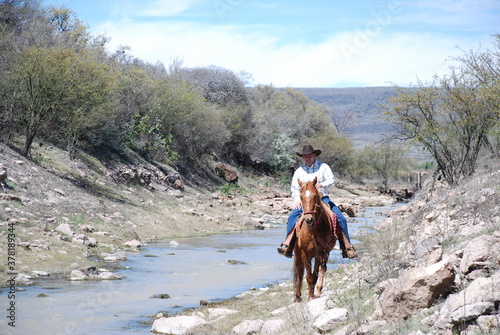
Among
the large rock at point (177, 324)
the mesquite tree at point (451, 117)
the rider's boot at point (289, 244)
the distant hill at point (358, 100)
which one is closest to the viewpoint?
the large rock at point (177, 324)

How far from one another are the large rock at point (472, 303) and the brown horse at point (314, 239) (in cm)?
354

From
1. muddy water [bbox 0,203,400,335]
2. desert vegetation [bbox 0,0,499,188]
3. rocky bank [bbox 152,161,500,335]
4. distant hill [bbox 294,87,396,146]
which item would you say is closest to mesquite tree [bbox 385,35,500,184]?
desert vegetation [bbox 0,0,499,188]

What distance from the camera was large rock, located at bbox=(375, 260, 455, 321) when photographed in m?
6.45

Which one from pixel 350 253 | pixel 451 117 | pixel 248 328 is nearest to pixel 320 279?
pixel 350 253

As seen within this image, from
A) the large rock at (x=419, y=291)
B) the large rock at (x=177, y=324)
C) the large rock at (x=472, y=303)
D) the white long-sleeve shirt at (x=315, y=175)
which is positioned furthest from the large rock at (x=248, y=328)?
the large rock at (x=472, y=303)

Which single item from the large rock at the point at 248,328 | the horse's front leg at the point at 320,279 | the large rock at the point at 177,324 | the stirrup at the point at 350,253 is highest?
the stirrup at the point at 350,253

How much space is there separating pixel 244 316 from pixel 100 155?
22.3 m

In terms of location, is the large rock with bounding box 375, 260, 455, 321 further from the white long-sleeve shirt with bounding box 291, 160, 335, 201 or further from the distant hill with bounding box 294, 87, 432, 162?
the distant hill with bounding box 294, 87, 432, 162

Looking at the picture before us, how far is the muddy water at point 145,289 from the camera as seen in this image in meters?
9.70

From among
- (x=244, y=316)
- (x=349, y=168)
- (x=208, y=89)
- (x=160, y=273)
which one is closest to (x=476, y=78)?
(x=160, y=273)

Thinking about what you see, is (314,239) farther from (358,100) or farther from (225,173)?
(358,100)

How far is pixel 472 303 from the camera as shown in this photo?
5461 mm

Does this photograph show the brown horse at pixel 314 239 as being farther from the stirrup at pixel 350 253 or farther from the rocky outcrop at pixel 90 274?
the rocky outcrop at pixel 90 274

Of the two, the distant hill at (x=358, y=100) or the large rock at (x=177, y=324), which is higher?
the distant hill at (x=358, y=100)
